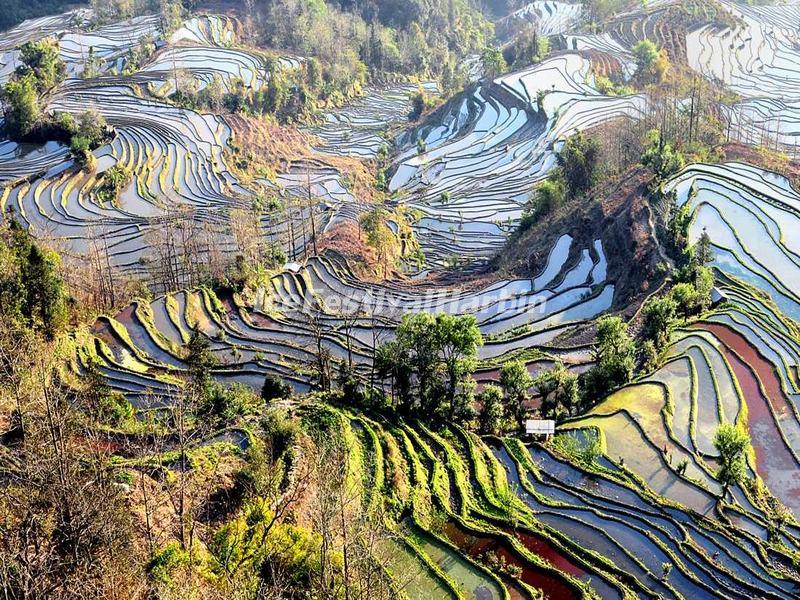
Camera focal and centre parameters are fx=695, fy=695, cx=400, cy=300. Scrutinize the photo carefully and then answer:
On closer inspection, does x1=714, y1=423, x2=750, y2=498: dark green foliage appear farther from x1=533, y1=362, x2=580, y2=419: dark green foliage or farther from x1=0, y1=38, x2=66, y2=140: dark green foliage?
x1=0, y1=38, x2=66, y2=140: dark green foliage

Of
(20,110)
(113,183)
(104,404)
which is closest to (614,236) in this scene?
(104,404)

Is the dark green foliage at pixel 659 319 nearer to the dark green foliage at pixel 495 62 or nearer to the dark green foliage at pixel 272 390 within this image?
the dark green foliage at pixel 272 390

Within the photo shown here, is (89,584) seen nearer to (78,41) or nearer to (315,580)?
(315,580)

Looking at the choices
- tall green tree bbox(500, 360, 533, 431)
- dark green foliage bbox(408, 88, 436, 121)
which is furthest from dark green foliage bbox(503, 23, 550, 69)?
tall green tree bbox(500, 360, 533, 431)

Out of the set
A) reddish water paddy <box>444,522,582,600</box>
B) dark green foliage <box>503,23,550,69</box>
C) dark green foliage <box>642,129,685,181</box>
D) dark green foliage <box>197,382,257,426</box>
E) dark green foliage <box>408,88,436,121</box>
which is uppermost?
dark green foliage <box>503,23,550,69</box>

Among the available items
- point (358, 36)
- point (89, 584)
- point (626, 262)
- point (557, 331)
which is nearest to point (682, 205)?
point (626, 262)
